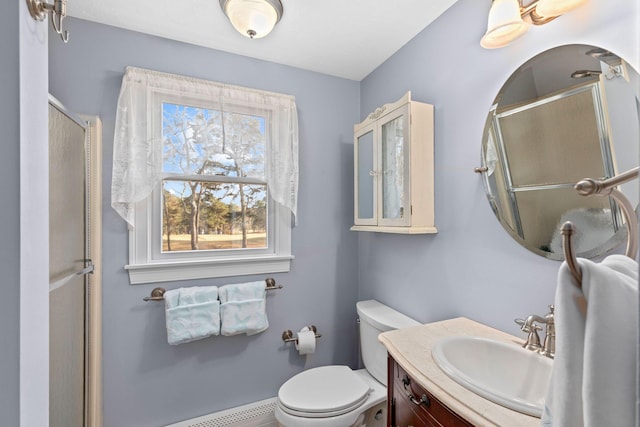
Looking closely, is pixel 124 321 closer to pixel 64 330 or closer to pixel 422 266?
pixel 64 330

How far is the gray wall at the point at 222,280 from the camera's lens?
59.7 inches

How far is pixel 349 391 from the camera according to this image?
4.85ft

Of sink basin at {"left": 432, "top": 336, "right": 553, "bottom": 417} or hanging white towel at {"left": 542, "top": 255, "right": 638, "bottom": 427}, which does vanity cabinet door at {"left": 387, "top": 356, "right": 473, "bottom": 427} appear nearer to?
sink basin at {"left": 432, "top": 336, "right": 553, "bottom": 417}

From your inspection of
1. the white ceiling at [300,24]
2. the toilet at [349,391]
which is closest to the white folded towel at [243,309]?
the toilet at [349,391]

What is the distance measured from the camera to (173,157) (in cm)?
163

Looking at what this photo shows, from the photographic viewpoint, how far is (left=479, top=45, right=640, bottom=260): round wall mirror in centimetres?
84

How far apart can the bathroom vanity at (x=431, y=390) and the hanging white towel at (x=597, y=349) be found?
28 cm

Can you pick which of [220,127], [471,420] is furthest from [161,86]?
[471,420]

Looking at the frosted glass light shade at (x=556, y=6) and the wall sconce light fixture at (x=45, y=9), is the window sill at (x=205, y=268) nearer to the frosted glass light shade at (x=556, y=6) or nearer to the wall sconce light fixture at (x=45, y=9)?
the wall sconce light fixture at (x=45, y=9)

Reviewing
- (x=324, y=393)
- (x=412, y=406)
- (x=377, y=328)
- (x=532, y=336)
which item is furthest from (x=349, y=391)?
(x=532, y=336)

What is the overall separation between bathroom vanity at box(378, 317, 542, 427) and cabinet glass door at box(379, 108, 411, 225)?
1.71 ft

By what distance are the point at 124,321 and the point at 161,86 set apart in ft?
4.17

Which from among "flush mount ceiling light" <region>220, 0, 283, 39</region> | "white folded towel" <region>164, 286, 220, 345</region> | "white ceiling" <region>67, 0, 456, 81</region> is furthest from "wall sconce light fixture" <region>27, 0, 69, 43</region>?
"white folded towel" <region>164, 286, 220, 345</region>

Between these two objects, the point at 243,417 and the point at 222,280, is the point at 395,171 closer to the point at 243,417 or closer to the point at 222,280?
the point at 222,280
